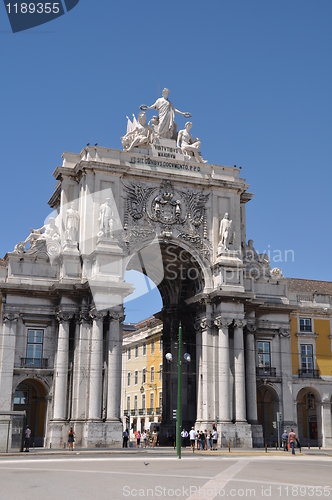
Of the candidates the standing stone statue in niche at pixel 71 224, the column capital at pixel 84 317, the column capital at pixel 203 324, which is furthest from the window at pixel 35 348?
the column capital at pixel 203 324

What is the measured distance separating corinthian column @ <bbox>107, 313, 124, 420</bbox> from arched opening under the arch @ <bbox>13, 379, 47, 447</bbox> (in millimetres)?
5221

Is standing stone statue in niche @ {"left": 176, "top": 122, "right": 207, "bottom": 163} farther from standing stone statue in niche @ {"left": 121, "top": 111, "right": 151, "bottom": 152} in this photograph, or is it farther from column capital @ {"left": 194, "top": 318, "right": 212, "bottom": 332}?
column capital @ {"left": 194, "top": 318, "right": 212, "bottom": 332}

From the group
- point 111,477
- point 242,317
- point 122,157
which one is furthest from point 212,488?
point 122,157

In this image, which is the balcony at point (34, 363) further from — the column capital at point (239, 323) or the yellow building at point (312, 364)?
the yellow building at point (312, 364)

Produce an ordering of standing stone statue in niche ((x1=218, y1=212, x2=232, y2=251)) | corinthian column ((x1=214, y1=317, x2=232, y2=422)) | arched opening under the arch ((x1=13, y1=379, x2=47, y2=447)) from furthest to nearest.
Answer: standing stone statue in niche ((x1=218, y1=212, x2=232, y2=251)), corinthian column ((x1=214, y1=317, x2=232, y2=422)), arched opening under the arch ((x1=13, y1=379, x2=47, y2=447))

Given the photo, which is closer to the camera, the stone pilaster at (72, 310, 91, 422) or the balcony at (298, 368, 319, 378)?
the stone pilaster at (72, 310, 91, 422)

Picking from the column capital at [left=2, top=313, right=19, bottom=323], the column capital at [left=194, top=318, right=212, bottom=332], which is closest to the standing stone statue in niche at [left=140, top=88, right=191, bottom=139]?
the column capital at [left=194, top=318, right=212, bottom=332]

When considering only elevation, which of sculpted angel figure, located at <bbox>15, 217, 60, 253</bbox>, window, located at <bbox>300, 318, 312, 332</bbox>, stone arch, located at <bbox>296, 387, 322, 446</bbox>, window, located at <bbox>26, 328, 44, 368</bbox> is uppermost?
sculpted angel figure, located at <bbox>15, 217, 60, 253</bbox>

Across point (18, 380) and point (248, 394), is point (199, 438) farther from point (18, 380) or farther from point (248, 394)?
point (18, 380)

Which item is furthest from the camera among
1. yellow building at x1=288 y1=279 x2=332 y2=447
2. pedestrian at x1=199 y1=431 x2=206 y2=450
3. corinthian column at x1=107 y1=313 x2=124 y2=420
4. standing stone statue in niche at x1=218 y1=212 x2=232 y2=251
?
yellow building at x1=288 y1=279 x2=332 y2=447

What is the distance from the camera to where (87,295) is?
42.9m

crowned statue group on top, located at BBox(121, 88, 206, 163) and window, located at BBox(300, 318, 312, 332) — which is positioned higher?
crowned statue group on top, located at BBox(121, 88, 206, 163)

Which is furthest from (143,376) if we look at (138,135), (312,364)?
(138,135)

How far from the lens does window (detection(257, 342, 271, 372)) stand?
4859cm
